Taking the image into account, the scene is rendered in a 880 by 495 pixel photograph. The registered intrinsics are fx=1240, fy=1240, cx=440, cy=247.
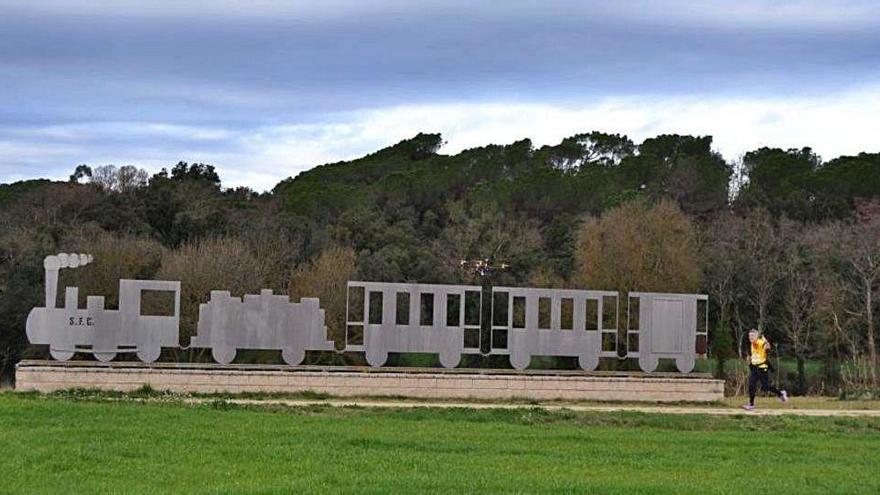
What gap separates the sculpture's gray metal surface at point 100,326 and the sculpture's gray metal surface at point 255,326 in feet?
2.50

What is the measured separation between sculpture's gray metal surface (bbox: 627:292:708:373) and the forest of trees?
239 inches

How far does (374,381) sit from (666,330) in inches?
264

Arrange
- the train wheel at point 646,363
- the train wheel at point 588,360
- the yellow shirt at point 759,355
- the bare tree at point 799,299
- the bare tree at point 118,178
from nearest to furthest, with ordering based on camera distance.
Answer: the yellow shirt at point 759,355 < the train wheel at point 588,360 < the train wheel at point 646,363 < the bare tree at point 799,299 < the bare tree at point 118,178

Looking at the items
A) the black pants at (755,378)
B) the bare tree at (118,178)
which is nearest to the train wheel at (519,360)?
the black pants at (755,378)

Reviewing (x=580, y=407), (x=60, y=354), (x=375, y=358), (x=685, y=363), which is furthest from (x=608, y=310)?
(x=60, y=354)

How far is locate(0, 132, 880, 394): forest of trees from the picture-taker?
41.1 m

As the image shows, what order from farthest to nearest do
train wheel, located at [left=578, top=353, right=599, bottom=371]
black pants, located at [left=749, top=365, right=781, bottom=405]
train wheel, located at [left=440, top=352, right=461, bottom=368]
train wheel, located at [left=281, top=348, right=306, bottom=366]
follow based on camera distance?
1. train wheel, located at [left=578, top=353, right=599, bottom=371]
2. train wheel, located at [left=440, top=352, right=461, bottom=368]
3. train wheel, located at [left=281, top=348, right=306, bottom=366]
4. black pants, located at [left=749, top=365, right=781, bottom=405]

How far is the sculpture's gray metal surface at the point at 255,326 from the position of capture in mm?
25812

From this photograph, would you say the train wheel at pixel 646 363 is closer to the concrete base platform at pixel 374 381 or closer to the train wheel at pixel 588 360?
the concrete base platform at pixel 374 381

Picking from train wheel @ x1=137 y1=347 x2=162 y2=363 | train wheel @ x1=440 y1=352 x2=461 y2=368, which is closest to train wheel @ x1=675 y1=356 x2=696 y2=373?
train wheel @ x1=440 y1=352 x2=461 y2=368

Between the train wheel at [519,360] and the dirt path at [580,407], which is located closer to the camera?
the dirt path at [580,407]

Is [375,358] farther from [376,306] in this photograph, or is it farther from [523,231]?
[523,231]

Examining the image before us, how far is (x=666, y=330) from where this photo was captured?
1082 inches

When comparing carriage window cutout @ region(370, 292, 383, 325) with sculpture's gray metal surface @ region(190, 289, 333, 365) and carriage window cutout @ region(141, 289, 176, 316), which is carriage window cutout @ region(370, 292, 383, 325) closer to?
carriage window cutout @ region(141, 289, 176, 316)
